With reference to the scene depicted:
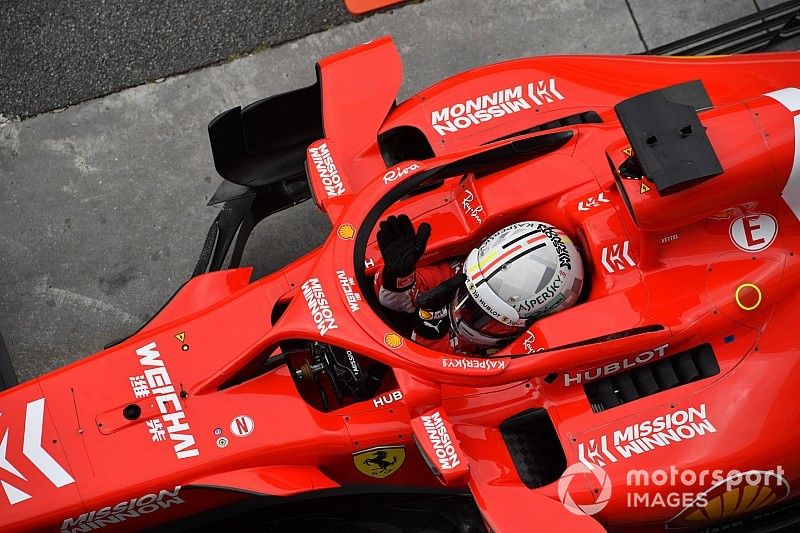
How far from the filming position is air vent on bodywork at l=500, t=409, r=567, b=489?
14.3 ft

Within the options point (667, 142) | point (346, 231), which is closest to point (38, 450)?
point (346, 231)

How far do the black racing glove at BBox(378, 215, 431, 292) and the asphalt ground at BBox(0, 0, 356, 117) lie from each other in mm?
2779

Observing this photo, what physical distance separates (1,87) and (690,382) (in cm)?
490

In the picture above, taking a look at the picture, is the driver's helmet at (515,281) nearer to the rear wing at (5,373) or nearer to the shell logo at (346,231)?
the shell logo at (346,231)

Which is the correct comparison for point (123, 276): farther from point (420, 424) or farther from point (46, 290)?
point (420, 424)

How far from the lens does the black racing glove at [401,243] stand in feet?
13.2

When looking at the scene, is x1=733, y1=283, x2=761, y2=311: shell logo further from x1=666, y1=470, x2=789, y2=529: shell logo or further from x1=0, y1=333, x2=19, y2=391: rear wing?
x1=0, y1=333, x2=19, y2=391: rear wing

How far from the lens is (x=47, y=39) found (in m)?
6.37

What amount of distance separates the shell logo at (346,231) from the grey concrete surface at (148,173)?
5.80 feet

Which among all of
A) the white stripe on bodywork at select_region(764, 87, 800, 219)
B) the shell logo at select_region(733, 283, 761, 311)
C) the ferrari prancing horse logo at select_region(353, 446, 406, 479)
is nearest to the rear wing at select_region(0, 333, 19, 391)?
the ferrari prancing horse logo at select_region(353, 446, 406, 479)

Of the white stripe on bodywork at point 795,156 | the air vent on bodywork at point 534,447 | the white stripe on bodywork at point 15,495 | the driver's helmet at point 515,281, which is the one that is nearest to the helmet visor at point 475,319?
the driver's helmet at point 515,281

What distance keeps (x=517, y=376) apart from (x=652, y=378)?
2.36 ft

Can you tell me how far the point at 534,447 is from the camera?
4.45 m

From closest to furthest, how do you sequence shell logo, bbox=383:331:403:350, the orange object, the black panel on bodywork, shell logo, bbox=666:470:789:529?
the black panel on bodywork < shell logo, bbox=383:331:403:350 < shell logo, bbox=666:470:789:529 < the orange object
